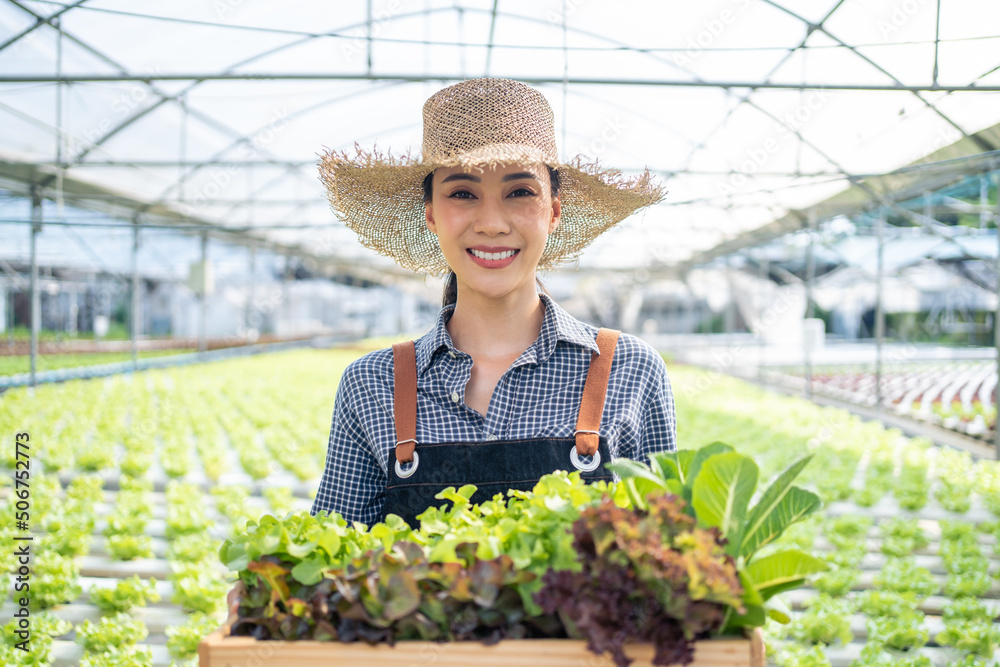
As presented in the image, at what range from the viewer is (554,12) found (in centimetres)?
601

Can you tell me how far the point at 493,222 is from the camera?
1347 millimetres

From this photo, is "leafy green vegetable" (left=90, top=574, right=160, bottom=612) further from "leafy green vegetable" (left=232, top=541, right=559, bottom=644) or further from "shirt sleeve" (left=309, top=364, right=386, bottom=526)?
"leafy green vegetable" (left=232, top=541, right=559, bottom=644)

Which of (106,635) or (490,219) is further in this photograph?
(106,635)

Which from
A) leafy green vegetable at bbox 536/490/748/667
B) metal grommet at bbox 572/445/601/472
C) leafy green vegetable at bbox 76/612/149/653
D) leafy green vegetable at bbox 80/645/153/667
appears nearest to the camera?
leafy green vegetable at bbox 536/490/748/667

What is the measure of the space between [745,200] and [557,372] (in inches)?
383

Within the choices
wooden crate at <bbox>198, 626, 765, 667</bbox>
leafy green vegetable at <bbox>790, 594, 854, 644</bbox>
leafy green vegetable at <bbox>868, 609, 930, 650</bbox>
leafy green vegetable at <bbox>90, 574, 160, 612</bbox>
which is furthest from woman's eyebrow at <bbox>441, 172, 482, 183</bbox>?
leafy green vegetable at <bbox>90, 574, 160, 612</bbox>

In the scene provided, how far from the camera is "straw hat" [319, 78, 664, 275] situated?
4.52ft

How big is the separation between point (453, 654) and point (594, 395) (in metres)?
0.67

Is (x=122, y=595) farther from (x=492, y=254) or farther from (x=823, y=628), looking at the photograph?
(x=823, y=628)

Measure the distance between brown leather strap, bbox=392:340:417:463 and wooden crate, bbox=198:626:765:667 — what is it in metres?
0.53

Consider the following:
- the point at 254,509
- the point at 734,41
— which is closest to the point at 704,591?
the point at 254,509

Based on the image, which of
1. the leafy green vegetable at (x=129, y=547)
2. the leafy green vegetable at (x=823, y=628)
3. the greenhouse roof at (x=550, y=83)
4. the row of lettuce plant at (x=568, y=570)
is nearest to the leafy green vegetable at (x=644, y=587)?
the row of lettuce plant at (x=568, y=570)

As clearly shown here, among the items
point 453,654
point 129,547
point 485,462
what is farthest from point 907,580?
point 129,547

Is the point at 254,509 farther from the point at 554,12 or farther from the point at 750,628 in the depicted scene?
the point at 554,12
